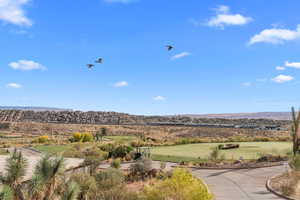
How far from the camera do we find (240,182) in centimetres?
1720

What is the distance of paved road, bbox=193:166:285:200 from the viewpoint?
14.4m

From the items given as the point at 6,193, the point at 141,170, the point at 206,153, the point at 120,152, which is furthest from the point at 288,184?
the point at 120,152

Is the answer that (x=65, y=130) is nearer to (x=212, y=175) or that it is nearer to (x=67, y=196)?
(x=212, y=175)

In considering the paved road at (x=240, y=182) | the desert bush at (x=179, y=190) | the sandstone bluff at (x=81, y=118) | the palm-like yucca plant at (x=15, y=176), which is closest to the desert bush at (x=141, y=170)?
the paved road at (x=240, y=182)

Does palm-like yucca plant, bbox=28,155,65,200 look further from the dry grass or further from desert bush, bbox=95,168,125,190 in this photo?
the dry grass

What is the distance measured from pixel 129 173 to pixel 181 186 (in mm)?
8629

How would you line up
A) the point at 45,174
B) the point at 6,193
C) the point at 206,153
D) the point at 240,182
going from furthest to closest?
the point at 206,153, the point at 240,182, the point at 45,174, the point at 6,193

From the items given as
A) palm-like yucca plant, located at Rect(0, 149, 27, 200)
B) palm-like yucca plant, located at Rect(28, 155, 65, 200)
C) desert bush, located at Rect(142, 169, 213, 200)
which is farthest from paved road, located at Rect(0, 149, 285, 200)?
palm-like yucca plant, located at Rect(0, 149, 27, 200)

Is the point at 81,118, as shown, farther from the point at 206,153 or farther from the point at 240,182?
the point at 240,182

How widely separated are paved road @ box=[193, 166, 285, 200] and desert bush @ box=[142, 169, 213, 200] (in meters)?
2.98

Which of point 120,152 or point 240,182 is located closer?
point 240,182

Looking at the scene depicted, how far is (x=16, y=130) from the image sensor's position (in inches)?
3194

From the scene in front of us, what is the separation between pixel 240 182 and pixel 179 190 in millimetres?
7085

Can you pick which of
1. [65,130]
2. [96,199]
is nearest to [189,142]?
[96,199]
